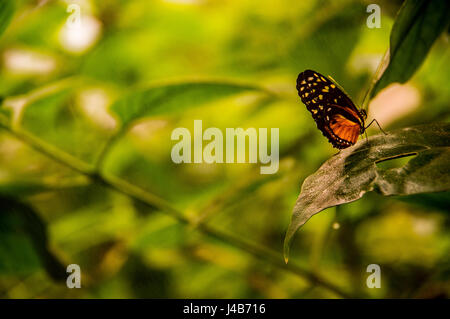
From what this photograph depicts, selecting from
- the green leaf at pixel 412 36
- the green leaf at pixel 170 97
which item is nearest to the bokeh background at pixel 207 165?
the green leaf at pixel 170 97

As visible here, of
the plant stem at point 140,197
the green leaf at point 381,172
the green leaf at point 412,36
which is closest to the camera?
the green leaf at point 381,172

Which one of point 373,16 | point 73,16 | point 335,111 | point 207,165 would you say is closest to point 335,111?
point 335,111

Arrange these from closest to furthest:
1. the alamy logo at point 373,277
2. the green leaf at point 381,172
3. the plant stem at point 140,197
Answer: the green leaf at point 381,172
the plant stem at point 140,197
the alamy logo at point 373,277

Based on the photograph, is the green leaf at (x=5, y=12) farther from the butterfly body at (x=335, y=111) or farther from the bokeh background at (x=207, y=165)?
the butterfly body at (x=335, y=111)

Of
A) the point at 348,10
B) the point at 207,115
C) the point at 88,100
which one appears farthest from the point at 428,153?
the point at 88,100

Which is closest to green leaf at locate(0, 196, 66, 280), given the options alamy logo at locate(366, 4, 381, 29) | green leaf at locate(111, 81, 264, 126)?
green leaf at locate(111, 81, 264, 126)

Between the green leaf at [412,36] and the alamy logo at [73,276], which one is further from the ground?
the green leaf at [412,36]
